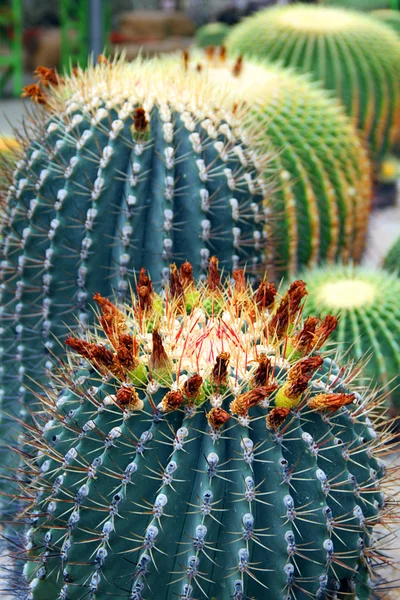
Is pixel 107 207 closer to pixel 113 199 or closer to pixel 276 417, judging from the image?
pixel 113 199

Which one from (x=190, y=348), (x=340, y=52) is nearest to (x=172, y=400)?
(x=190, y=348)

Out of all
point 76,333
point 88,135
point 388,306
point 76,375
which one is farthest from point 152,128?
point 388,306

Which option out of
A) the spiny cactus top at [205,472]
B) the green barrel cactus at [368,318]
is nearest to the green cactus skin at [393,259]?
the green barrel cactus at [368,318]

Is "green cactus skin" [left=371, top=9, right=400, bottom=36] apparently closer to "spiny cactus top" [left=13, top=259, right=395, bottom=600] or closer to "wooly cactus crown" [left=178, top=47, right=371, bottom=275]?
"wooly cactus crown" [left=178, top=47, right=371, bottom=275]

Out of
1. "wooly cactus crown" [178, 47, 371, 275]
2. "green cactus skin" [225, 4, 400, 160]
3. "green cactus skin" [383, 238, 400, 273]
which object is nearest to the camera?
"wooly cactus crown" [178, 47, 371, 275]

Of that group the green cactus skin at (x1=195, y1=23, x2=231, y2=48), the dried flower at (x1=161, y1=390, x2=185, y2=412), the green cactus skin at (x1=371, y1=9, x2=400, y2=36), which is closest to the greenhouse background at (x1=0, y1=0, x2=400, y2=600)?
the dried flower at (x1=161, y1=390, x2=185, y2=412)

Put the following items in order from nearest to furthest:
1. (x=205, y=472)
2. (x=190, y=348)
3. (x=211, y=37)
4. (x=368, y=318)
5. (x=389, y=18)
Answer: (x=205, y=472) < (x=190, y=348) < (x=368, y=318) < (x=389, y=18) < (x=211, y=37)
